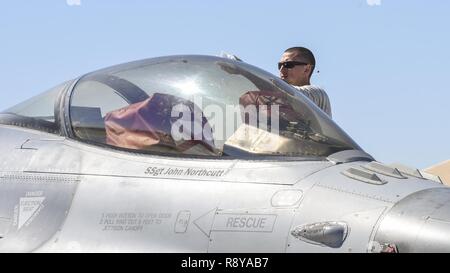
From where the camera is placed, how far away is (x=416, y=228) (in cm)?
434

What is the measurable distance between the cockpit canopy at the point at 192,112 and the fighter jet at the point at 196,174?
11 millimetres

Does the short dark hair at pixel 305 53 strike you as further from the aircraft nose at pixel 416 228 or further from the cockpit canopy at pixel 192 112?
the aircraft nose at pixel 416 228

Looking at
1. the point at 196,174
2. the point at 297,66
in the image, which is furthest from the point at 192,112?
the point at 297,66

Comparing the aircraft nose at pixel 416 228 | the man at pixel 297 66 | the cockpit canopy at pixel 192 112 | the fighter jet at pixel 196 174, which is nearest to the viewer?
the aircraft nose at pixel 416 228

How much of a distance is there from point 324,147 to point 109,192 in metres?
1.52

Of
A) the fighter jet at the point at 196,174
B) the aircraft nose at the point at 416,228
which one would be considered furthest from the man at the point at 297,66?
the aircraft nose at the point at 416,228

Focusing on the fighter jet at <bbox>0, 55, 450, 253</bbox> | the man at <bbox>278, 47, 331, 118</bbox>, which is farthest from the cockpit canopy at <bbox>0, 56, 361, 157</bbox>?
the man at <bbox>278, 47, 331, 118</bbox>

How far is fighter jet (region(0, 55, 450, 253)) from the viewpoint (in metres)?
4.59

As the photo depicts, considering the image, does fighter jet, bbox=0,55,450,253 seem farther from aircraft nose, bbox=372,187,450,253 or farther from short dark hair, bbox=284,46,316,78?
short dark hair, bbox=284,46,316,78

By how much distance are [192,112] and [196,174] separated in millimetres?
648

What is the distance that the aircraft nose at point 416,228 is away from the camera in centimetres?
427

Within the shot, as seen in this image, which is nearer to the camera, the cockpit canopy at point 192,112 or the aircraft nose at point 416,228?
the aircraft nose at point 416,228

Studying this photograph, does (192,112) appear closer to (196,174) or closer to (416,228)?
(196,174)
